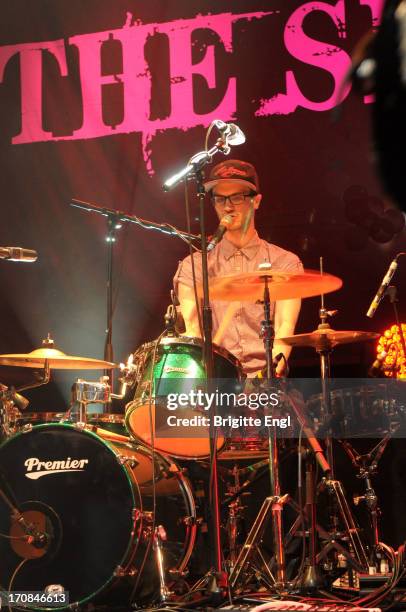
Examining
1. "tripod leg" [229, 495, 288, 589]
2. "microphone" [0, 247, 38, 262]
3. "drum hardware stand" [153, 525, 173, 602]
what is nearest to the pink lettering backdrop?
"tripod leg" [229, 495, 288, 589]

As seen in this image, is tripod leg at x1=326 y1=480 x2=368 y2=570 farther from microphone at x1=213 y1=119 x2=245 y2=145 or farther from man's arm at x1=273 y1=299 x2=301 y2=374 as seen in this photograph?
microphone at x1=213 y1=119 x2=245 y2=145

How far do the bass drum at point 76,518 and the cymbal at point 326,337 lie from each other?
104 cm

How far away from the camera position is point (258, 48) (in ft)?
18.1

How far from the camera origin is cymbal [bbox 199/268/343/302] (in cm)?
361

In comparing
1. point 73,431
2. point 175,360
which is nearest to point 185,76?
point 175,360

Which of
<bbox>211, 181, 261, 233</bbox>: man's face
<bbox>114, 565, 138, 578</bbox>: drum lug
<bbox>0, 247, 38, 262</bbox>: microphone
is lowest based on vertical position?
<bbox>114, 565, 138, 578</bbox>: drum lug

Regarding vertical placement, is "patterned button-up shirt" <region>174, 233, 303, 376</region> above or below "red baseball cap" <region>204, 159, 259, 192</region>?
below

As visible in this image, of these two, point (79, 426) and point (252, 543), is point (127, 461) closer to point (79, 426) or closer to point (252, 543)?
point (79, 426)

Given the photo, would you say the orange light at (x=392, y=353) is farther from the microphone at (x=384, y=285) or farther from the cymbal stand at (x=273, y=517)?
the cymbal stand at (x=273, y=517)

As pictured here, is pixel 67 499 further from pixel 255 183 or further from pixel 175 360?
pixel 255 183

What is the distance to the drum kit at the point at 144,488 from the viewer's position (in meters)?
3.41

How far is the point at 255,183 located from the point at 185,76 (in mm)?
1323

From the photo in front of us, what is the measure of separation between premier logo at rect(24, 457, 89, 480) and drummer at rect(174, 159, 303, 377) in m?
1.22

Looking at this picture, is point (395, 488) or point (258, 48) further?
point (258, 48)
